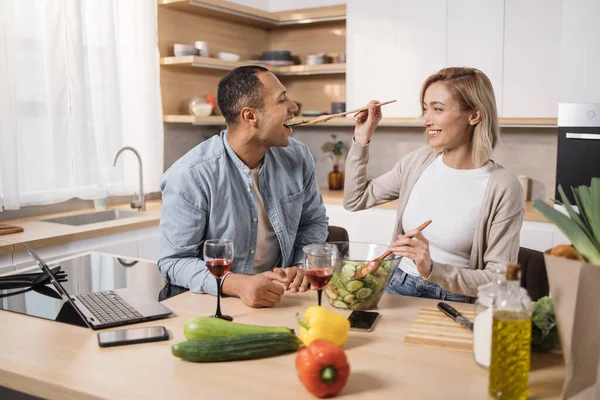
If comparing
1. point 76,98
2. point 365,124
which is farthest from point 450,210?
point 76,98

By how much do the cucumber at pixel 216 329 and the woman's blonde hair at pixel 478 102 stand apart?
1.19 metres

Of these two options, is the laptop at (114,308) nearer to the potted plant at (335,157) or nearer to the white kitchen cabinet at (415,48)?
the white kitchen cabinet at (415,48)

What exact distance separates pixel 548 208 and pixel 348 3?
133 inches

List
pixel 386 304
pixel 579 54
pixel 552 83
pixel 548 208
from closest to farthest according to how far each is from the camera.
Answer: pixel 548 208 < pixel 386 304 < pixel 579 54 < pixel 552 83

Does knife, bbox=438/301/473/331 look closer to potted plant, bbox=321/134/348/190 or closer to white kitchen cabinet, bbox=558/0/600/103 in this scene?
white kitchen cabinet, bbox=558/0/600/103

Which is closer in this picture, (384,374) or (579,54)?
(384,374)

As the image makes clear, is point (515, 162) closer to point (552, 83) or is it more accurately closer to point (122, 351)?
point (552, 83)

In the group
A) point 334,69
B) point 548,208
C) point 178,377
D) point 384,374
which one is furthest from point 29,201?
point 548,208

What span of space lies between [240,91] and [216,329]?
3.75 ft

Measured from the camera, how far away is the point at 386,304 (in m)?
1.74

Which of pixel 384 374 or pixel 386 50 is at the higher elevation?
pixel 386 50

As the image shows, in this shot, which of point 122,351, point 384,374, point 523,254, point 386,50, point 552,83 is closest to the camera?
point 384,374

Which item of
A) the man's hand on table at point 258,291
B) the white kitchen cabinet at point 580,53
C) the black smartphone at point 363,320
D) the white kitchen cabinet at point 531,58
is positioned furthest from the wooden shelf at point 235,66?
the black smartphone at point 363,320

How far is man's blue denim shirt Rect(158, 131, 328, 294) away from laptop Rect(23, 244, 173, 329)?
191 mm
